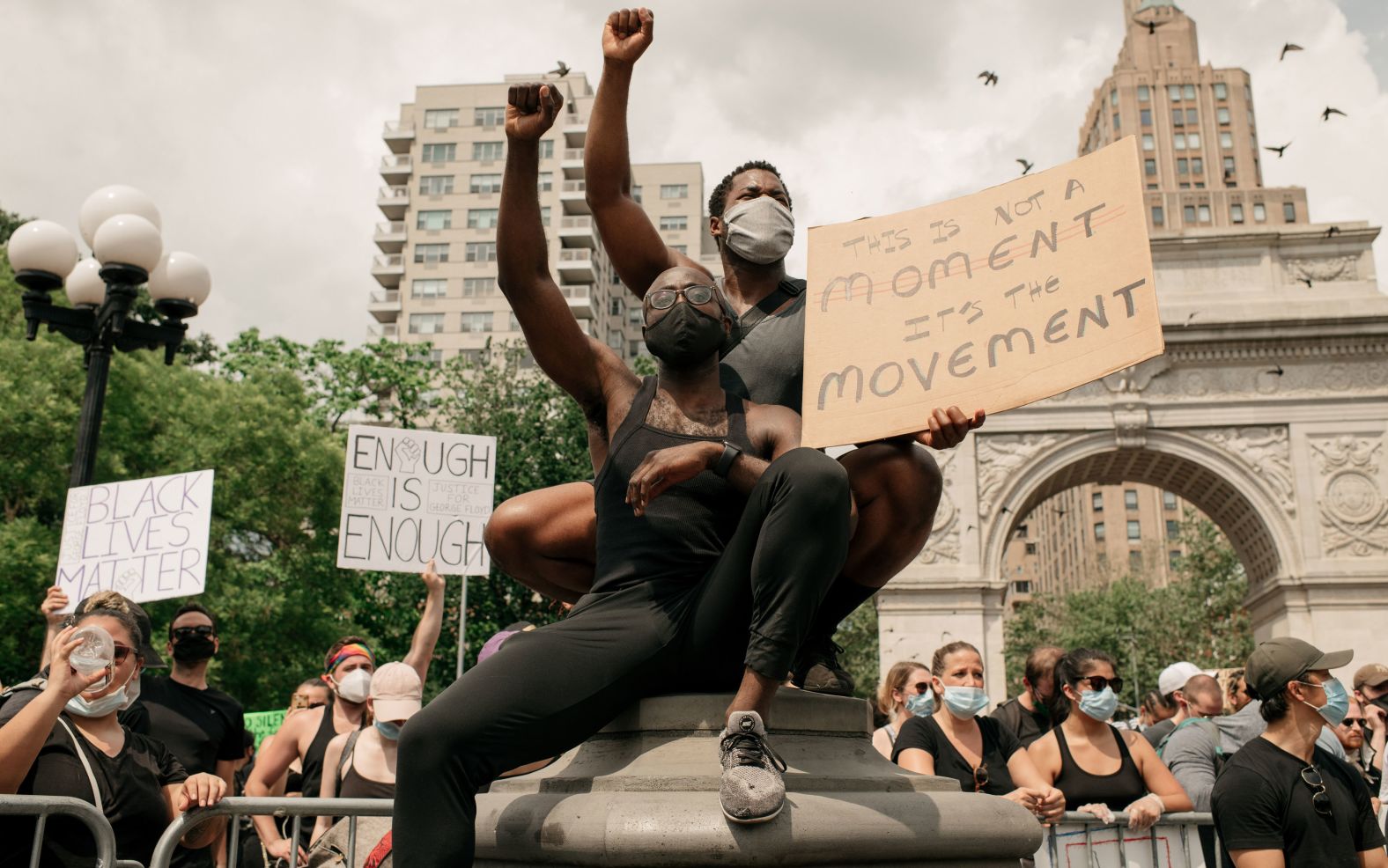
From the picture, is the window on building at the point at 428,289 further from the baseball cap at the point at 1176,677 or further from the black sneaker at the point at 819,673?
the black sneaker at the point at 819,673

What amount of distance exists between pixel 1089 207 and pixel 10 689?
3.74m

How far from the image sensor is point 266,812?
4074mm

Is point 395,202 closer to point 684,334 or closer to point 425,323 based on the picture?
point 425,323

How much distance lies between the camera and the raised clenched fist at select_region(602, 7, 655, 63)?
10.6 feet

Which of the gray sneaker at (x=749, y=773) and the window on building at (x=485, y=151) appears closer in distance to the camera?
the gray sneaker at (x=749, y=773)

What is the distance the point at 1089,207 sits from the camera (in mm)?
3100

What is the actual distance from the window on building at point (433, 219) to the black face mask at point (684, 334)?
6820 centimetres

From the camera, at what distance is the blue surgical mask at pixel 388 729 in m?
5.71

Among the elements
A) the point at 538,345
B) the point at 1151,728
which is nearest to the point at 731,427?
the point at 538,345

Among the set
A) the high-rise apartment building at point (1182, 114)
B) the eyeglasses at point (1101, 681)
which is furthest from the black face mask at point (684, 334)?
the high-rise apartment building at point (1182, 114)

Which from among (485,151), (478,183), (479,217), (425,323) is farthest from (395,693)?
(485,151)

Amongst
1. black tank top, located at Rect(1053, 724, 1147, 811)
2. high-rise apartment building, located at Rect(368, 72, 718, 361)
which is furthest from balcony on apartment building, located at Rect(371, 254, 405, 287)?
black tank top, located at Rect(1053, 724, 1147, 811)

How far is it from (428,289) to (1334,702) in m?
66.7

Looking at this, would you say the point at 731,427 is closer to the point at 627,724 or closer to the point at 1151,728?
the point at 627,724
